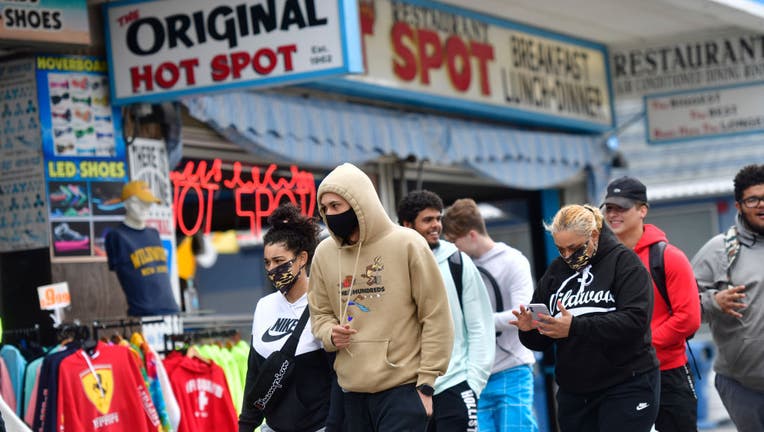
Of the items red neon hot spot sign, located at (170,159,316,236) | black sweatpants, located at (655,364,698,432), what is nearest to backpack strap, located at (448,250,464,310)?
black sweatpants, located at (655,364,698,432)

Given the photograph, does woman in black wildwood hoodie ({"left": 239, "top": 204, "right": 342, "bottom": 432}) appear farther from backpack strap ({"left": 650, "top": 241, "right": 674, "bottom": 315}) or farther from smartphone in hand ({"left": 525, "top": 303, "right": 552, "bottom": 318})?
backpack strap ({"left": 650, "top": 241, "right": 674, "bottom": 315})

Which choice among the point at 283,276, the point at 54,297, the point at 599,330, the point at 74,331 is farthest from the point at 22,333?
the point at 599,330

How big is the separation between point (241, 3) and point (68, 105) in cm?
160

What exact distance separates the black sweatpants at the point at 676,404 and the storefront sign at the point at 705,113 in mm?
9759

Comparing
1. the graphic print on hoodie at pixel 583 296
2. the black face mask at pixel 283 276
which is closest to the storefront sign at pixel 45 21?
the black face mask at pixel 283 276

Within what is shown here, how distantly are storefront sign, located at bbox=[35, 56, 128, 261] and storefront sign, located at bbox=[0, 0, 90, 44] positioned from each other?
54 cm

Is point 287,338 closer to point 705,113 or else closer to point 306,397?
point 306,397

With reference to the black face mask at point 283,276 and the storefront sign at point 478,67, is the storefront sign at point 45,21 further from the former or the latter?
the black face mask at point 283,276

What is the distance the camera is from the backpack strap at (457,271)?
6.96 metres

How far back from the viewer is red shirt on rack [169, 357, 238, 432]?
8.73m

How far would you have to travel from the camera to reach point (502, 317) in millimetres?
7965

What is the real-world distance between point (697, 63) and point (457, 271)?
33.3ft

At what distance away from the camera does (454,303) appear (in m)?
6.88

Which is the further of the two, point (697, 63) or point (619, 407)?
point (697, 63)
